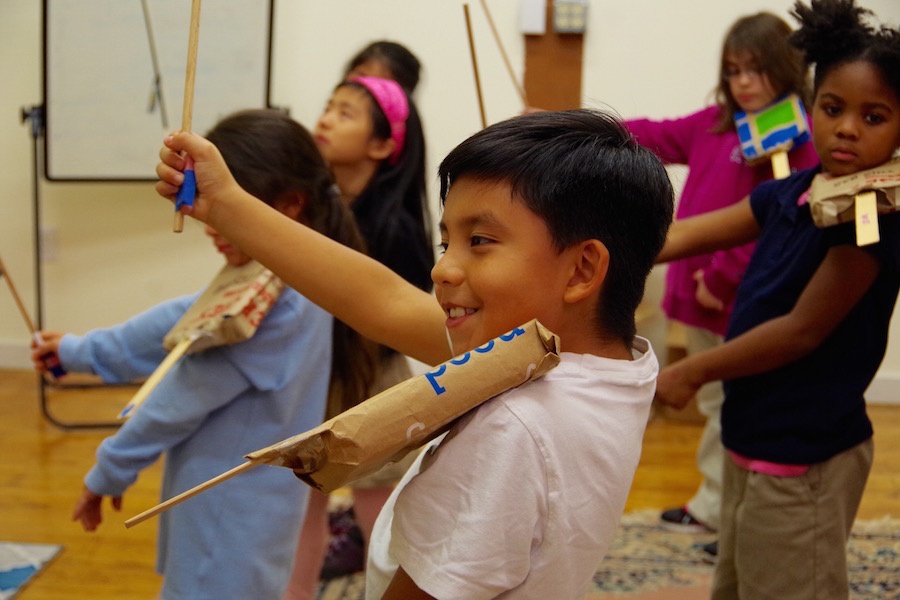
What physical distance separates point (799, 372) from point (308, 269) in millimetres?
823

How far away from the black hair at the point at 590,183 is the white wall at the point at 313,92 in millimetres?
2856

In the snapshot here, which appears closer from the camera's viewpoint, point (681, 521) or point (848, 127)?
point (848, 127)

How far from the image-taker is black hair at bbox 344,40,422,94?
2562 millimetres

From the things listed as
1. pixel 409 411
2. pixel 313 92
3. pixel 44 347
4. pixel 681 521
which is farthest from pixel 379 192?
pixel 313 92

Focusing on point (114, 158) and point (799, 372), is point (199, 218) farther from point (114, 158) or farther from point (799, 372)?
point (114, 158)

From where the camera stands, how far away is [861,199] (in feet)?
4.29

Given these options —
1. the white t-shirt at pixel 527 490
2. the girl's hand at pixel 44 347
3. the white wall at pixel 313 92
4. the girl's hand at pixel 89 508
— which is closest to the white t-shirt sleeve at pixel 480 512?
the white t-shirt at pixel 527 490

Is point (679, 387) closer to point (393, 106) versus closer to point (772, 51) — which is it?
point (393, 106)

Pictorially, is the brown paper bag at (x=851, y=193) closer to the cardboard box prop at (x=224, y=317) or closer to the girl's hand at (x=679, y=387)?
the girl's hand at (x=679, y=387)

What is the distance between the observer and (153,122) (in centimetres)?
372

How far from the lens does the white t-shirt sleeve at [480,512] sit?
769 mm

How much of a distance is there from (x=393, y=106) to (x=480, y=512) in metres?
1.56

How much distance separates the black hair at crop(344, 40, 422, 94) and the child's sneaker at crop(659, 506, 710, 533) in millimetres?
1371

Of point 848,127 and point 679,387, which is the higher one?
point 848,127
